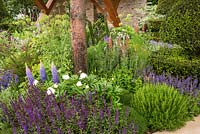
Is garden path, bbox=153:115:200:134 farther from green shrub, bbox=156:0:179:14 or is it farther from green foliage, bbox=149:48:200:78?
green shrub, bbox=156:0:179:14

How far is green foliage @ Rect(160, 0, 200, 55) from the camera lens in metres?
5.45

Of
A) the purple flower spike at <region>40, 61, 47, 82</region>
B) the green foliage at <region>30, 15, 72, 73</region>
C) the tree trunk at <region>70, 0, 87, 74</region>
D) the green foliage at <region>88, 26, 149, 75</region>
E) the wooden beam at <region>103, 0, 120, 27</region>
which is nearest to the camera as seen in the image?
the purple flower spike at <region>40, 61, 47, 82</region>

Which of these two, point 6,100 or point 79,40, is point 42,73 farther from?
point 79,40

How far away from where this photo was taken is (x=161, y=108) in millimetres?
4051

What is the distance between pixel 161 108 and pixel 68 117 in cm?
120

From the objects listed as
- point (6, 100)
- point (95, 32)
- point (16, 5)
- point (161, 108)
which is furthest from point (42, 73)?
point (16, 5)

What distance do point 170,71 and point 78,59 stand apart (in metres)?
1.45

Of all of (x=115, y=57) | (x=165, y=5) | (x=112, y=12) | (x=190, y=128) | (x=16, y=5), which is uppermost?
(x=16, y=5)

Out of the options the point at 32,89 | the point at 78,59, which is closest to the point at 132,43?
the point at 78,59

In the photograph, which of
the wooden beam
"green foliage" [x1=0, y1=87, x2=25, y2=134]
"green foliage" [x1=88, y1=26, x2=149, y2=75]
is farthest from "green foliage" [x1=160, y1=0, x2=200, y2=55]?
the wooden beam

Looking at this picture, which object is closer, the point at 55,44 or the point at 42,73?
the point at 42,73

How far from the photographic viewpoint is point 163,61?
5.48 meters

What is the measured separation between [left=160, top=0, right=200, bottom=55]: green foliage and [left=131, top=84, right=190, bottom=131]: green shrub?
5.14ft

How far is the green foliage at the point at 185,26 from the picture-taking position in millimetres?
5449
